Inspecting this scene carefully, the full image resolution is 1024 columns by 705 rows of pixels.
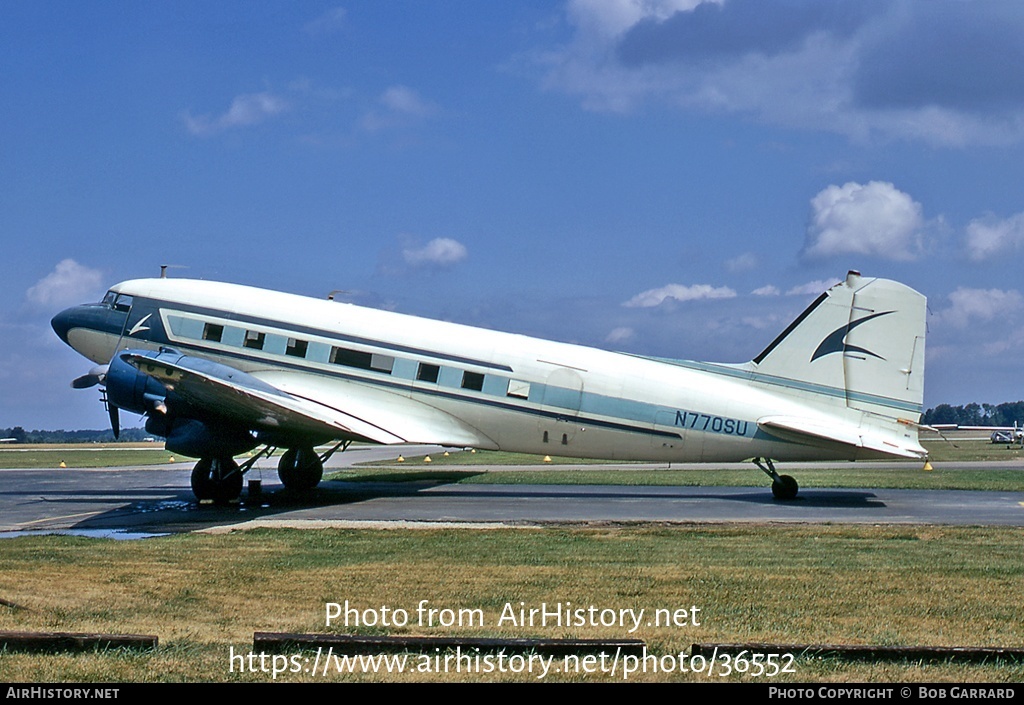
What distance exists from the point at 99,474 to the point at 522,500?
1814 centimetres

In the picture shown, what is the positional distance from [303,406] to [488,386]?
4.28 m

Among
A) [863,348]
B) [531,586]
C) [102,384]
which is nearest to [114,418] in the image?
[102,384]

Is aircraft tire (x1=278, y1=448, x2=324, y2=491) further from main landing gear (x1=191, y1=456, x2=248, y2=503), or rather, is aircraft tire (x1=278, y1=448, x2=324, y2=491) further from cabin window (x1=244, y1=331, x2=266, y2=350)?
cabin window (x1=244, y1=331, x2=266, y2=350)

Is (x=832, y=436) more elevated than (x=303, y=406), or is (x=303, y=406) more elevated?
(x=832, y=436)

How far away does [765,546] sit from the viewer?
51.3 feet

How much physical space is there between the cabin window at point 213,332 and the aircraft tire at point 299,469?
3407mm

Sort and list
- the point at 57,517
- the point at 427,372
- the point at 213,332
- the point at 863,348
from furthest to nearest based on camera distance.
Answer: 1. the point at 213,332
2. the point at 427,372
3. the point at 863,348
4. the point at 57,517

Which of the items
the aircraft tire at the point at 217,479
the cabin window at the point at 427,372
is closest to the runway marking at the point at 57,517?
the aircraft tire at the point at 217,479

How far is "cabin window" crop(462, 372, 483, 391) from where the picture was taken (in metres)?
23.6

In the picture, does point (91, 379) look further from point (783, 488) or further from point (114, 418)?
point (783, 488)

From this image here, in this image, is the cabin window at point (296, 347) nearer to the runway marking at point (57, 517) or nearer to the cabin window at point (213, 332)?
the cabin window at point (213, 332)

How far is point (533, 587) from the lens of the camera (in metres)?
Answer: 11.8

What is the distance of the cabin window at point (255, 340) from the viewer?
78.7 feet
